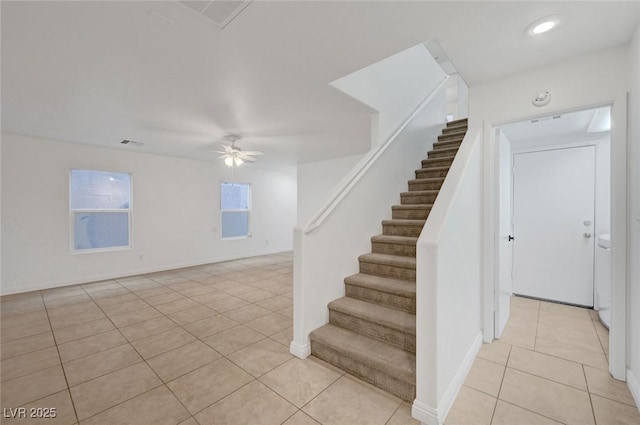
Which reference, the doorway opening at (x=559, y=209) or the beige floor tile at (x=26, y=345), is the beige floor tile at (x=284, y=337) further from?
the doorway opening at (x=559, y=209)

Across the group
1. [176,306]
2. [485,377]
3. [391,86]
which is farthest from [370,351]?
[391,86]

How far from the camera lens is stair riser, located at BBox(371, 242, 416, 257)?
2688mm

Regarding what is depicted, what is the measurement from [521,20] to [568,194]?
9.51 ft

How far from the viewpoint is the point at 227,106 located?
122 inches

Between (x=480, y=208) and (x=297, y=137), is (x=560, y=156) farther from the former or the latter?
(x=297, y=137)

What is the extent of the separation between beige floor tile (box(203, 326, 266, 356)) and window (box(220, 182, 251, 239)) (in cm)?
425

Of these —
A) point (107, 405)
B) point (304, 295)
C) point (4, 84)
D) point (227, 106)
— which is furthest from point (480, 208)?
point (4, 84)

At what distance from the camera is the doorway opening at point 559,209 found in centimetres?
304

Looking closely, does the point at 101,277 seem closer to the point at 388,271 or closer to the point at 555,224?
the point at 388,271

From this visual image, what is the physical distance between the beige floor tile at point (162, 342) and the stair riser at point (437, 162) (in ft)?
12.5

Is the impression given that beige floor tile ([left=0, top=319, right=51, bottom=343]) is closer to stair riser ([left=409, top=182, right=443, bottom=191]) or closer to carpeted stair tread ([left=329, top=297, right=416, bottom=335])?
carpeted stair tread ([left=329, top=297, right=416, bottom=335])

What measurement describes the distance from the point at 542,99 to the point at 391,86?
5.63 feet

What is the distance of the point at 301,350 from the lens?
7.36 feet

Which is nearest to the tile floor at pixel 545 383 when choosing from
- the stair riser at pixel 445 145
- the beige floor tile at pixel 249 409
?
the beige floor tile at pixel 249 409
